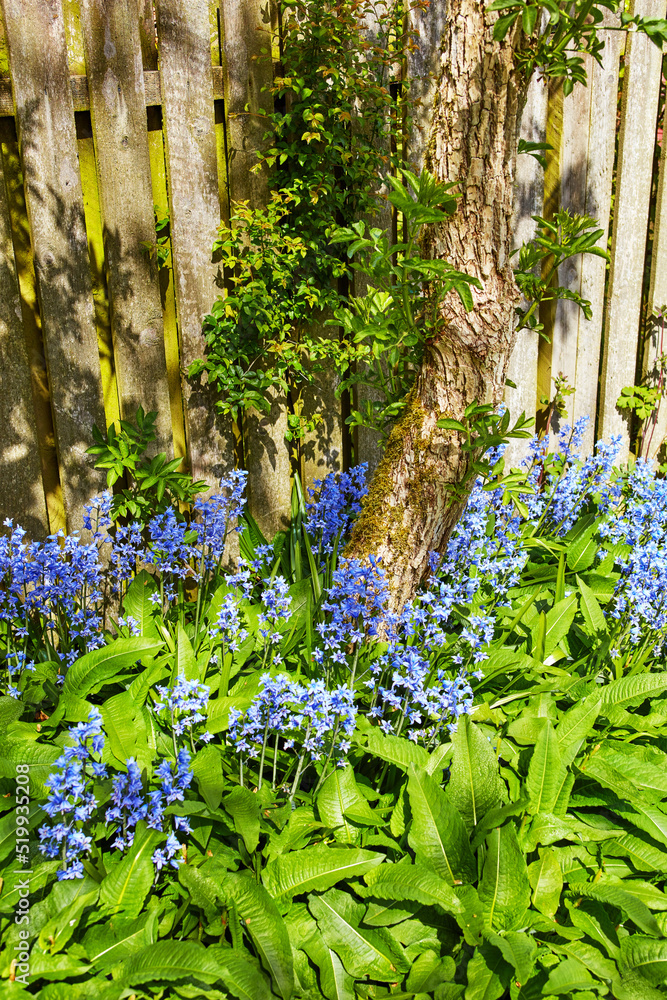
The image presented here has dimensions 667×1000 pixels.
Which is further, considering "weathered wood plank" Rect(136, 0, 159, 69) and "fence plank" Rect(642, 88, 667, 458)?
"fence plank" Rect(642, 88, 667, 458)

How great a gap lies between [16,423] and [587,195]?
9.90ft

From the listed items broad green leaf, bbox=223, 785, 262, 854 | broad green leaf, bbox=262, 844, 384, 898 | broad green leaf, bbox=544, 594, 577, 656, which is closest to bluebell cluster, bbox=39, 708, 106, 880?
broad green leaf, bbox=223, 785, 262, 854

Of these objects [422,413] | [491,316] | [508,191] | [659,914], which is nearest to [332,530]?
[422,413]

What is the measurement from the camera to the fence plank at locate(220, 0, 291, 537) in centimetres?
316

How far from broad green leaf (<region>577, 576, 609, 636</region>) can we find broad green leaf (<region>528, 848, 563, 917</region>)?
107 centimetres

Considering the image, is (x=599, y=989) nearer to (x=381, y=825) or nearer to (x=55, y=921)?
(x=381, y=825)

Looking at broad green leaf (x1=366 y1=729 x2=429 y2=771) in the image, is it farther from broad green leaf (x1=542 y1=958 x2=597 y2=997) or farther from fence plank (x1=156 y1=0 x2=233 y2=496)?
fence plank (x1=156 y1=0 x2=233 y2=496)

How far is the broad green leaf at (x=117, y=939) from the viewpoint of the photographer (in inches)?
74.9

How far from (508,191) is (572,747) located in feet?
6.09

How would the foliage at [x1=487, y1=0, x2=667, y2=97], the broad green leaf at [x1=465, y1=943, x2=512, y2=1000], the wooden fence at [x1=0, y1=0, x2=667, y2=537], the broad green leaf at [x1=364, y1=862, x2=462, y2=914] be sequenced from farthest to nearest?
the wooden fence at [x1=0, y1=0, x2=667, y2=537] < the foliage at [x1=487, y1=0, x2=667, y2=97] < the broad green leaf at [x1=364, y1=862, x2=462, y2=914] < the broad green leaf at [x1=465, y1=943, x2=512, y2=1000]

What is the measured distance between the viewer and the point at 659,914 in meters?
2.23

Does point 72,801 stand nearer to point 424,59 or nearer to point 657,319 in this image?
point 424,59

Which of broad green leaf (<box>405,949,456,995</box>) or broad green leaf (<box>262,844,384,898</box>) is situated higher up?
broad green leaf (<box>262,844,384,898</box>)

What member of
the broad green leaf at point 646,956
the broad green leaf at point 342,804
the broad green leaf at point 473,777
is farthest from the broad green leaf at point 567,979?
the broad green leaf at point 342,804
